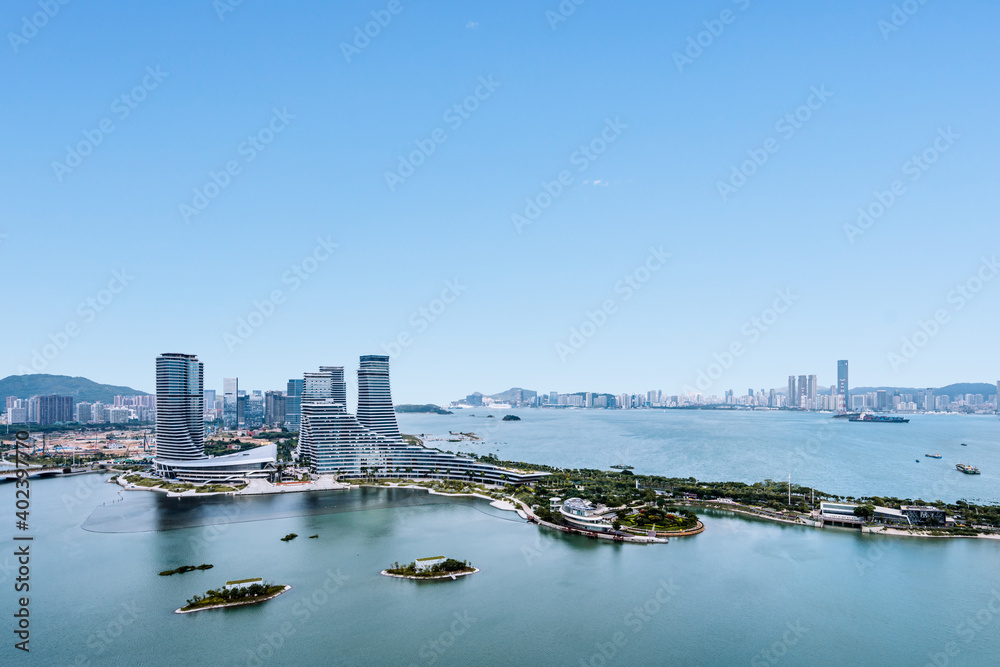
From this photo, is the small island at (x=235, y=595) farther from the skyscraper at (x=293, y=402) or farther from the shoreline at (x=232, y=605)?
the skyscraper at (x=293, y=402)

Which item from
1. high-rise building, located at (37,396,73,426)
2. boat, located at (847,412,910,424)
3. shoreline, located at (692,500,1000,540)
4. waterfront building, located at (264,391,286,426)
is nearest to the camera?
shoreline, located at (692,500,1000,540)

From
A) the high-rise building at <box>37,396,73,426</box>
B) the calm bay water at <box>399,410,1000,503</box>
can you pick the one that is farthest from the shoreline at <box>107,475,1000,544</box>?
the high-rise building at <box>37,396,73,426</box>

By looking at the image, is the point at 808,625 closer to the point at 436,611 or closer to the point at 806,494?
the point at 436,611

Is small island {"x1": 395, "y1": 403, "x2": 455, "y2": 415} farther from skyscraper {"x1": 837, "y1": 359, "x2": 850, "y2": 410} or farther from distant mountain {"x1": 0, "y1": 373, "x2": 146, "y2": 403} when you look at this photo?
skyscraper {"x1": 837, "y1": 359, "x2": 850, "y2": 410}

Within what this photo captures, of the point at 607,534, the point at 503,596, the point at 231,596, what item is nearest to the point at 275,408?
the point at 607,534

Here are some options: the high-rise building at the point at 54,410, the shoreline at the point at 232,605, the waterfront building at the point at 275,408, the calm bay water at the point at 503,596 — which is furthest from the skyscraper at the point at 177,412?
the high-rise building at the point at 54,410
